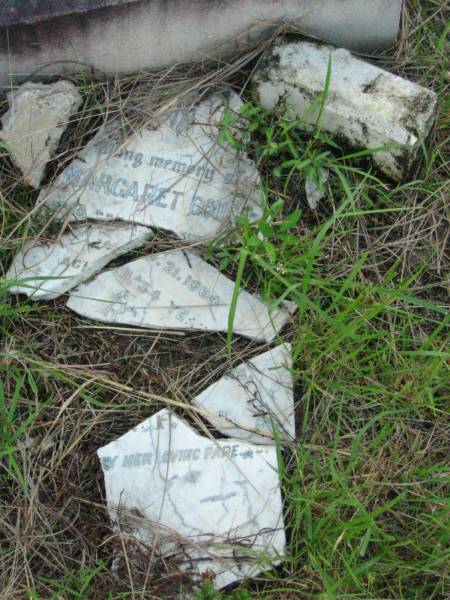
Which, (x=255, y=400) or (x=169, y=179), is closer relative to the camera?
(x=255, y=400)

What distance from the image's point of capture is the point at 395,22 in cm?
241

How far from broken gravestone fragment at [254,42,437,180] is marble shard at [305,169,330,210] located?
123mm

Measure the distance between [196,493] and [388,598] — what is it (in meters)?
0.58

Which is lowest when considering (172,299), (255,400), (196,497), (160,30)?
(196,497)

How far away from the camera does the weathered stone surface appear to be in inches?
91.5

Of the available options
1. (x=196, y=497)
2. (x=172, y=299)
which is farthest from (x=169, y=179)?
(x=196, y=497)

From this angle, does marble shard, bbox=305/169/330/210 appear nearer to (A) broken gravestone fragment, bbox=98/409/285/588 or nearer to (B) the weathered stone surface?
(B) the weathered stone surface

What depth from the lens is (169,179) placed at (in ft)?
7.82

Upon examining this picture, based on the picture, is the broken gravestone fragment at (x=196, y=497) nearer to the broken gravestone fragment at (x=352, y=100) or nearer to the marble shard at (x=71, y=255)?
the marble shard at (x=71, y=255)

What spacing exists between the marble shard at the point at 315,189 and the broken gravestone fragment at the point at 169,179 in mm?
149

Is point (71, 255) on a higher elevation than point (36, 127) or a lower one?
lower

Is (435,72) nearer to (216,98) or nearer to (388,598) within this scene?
(216,98)

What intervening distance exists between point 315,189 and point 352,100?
0.28 metres

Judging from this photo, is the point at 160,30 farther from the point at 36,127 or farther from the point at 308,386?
the point at 308,386
